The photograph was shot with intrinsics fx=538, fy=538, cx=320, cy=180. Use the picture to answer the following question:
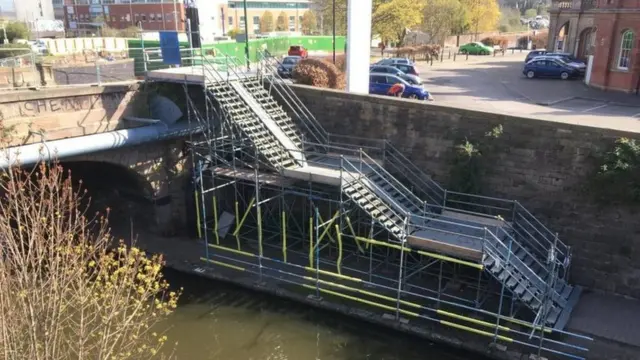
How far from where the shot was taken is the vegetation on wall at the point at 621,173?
12.9 metres

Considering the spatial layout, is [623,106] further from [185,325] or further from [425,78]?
[185,325]

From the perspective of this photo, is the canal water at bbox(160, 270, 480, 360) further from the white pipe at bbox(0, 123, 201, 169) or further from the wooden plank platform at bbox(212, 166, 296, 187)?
the white pipe at bbox(0, 123, 201, 169)

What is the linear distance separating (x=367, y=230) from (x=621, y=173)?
22.4ft

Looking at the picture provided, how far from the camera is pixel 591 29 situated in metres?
37.3

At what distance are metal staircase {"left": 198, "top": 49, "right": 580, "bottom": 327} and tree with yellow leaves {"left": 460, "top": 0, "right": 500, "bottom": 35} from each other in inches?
2073

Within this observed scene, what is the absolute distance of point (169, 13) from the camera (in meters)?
75.7

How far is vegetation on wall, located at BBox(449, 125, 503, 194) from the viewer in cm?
1477

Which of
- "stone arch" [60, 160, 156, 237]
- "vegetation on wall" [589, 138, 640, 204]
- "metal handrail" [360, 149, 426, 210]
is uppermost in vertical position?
"vegetation on wall" [589, 138, 640, 204]

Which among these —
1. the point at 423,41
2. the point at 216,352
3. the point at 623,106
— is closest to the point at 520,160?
the point at 216,352

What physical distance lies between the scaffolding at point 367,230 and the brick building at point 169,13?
185 feet

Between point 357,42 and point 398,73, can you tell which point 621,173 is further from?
point 398,73

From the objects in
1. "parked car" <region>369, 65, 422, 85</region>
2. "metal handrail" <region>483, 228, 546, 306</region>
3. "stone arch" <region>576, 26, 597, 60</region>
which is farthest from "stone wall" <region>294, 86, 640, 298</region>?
"stone arch" <region>576, 26, 597, 60</region>

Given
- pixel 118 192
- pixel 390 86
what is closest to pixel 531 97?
pixel 390 86

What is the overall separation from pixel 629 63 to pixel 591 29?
1305 cm
